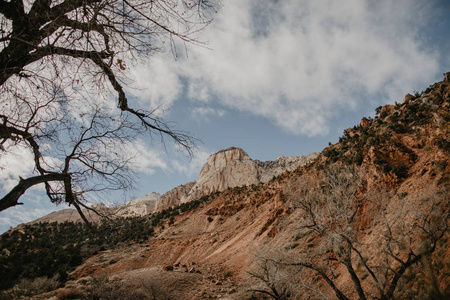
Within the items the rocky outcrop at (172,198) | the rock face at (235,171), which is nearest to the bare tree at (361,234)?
the rock face at (235,171)

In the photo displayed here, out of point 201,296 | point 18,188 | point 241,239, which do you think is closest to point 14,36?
point 18,188

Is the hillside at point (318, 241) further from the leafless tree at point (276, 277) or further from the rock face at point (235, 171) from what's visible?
the rock face at point (235, 171)

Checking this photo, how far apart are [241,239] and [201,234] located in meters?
8.71

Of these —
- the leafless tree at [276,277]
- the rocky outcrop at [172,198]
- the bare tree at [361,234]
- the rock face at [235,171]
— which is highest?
the rock face at [235,171]

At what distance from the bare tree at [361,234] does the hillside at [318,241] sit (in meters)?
0.07

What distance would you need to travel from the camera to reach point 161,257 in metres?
26.3

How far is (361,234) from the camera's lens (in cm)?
1410

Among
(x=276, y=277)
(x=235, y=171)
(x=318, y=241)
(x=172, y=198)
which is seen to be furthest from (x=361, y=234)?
(x=172, y=198)

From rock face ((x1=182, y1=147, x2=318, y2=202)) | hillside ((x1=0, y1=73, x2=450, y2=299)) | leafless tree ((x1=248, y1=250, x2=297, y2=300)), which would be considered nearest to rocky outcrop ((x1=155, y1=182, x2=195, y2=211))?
rock face ((x1=182, y1=147, x2=318, y2=202))

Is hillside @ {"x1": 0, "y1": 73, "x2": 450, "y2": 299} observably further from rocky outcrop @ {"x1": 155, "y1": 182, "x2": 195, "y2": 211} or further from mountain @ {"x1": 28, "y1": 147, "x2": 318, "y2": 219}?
rocky outcrop @ {"x1": 155, "y1": 182, "x2": 195, "y2": 211}

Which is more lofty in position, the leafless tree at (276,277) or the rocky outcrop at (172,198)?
the rocky outcrop at (172,198)

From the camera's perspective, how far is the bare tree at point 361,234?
7.78 meters

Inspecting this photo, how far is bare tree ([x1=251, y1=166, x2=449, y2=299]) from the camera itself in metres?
7.78

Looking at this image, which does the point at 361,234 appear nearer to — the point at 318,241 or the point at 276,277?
the point at 318,241
